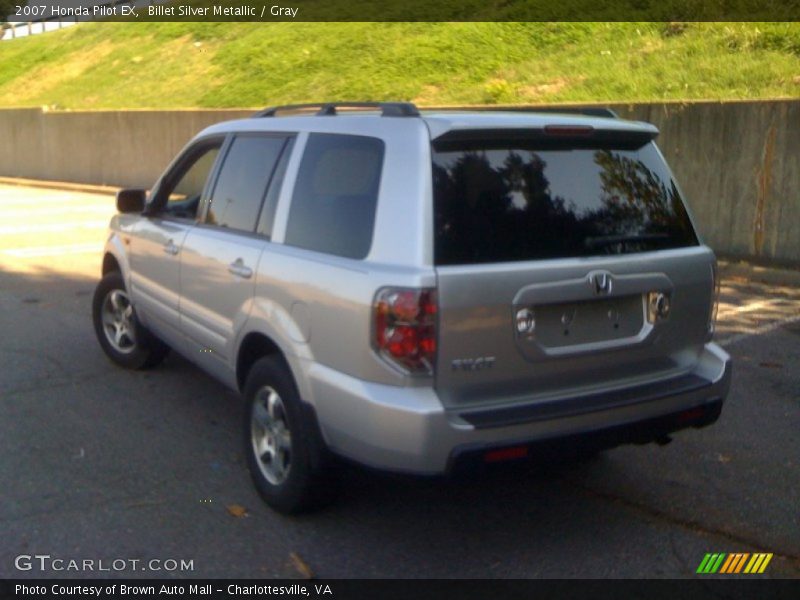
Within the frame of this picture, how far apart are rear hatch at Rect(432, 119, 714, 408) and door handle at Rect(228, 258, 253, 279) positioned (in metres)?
1.26

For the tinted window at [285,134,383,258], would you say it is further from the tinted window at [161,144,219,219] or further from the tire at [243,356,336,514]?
the tinted window at [161,144,219,219]

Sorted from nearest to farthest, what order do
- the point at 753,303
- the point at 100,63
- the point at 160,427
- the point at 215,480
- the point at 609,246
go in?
the point at 609,246 < the point at 215,480 < the point at 160,427 < the point at 753,303 < the point at 100,63

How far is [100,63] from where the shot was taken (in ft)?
99.7

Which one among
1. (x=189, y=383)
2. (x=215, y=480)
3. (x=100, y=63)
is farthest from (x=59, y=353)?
(x=100, y=63)

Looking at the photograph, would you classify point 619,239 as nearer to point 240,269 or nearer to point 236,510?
point 240,269

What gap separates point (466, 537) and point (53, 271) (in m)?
8.28

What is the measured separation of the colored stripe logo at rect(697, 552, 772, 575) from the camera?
427 centimetres

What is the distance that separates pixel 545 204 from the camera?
14.1ft

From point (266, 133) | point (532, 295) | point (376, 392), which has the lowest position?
point (376, 392)

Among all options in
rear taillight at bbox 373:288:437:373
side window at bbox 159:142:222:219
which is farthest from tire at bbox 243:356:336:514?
side window at bbox 159:142:222:219

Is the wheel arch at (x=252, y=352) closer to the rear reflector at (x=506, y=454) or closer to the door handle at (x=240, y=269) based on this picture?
the door handle at (x=240, y=269)

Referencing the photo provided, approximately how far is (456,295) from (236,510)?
5.50ft
